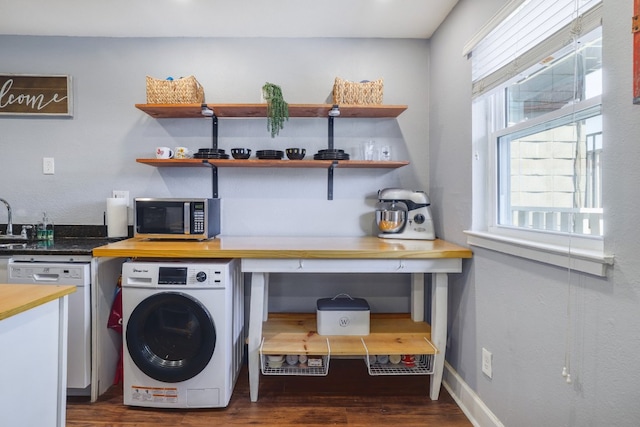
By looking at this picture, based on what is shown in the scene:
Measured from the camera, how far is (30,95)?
8.49 feet

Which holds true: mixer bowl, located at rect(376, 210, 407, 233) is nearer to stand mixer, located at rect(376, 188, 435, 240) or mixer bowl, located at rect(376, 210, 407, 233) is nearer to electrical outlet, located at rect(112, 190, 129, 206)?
stand mixer, located at rect(376, 188, 435, 240)

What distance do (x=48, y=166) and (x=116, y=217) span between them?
702 mm

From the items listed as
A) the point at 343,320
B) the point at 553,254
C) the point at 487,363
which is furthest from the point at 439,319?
the point at 553,254

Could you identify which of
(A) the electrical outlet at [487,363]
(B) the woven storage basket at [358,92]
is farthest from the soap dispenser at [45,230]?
(A) the electrical outlet at [487,363]

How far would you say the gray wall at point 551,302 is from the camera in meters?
1.01

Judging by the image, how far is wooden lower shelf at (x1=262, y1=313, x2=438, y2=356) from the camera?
76.6 inches

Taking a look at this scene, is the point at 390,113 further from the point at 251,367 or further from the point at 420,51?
the point at 251,367

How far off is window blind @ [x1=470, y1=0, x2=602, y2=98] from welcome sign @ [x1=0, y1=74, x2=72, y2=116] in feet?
9.22

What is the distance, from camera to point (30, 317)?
111 cm

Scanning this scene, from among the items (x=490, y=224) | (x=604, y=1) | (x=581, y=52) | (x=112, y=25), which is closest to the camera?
(x=604, y=1)

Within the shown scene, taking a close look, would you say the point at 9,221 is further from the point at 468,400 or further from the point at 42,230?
the point at 468,400

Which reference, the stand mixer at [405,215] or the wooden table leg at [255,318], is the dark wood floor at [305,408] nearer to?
the wooden table leg at [255,318]

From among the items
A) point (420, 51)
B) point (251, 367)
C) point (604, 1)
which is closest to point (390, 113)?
point (420, 51)

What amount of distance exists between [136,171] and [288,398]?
6.30 ft
